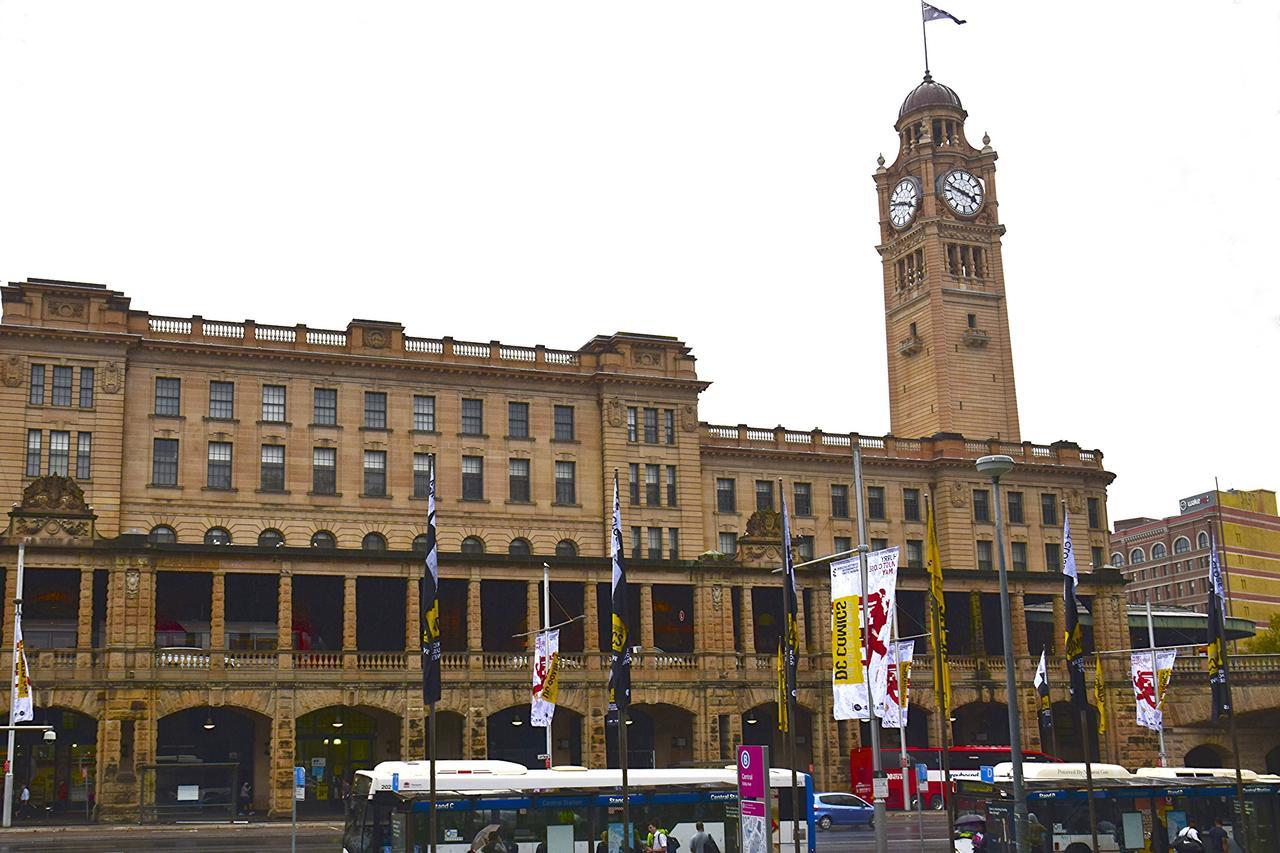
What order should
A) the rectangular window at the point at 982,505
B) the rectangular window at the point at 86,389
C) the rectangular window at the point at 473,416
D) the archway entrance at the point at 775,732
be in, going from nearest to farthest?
the rectangular window at the point at 86,389 < the archway entrance at the point at 775,732 < the rectangular window at the point at 473,416 < the rectangular window at the point at 982,505

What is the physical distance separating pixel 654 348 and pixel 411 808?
5452cm

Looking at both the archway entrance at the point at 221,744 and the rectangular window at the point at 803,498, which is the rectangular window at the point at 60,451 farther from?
the rectangular window at the point at 803,498

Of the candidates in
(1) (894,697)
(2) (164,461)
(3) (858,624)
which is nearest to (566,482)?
(2) (164,461)

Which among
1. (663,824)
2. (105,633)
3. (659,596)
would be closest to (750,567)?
(659,596)

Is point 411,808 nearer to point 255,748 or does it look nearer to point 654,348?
point 255,748

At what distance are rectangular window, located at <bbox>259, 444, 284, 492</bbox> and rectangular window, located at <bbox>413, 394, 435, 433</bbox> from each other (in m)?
7.70

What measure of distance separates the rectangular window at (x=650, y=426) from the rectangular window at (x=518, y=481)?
7.59 metres

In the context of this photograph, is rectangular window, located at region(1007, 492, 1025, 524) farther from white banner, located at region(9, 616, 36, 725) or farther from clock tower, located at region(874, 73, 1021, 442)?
white banner, located at region(9, 616, 36, 725)

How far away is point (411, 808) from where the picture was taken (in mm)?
34344

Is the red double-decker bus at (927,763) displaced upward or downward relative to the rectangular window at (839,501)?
downward

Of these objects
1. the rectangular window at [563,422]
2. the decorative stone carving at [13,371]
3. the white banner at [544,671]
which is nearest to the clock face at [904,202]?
the rectangular window at [563,422]

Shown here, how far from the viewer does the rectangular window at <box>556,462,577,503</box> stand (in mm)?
83688

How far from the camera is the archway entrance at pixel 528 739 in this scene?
73.6 m

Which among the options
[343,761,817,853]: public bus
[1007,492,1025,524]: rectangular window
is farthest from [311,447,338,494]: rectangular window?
[1007,492,1025,524]: rectangular window
